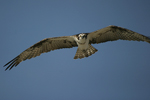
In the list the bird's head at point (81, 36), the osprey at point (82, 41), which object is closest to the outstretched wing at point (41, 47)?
the osprey at point (82, 41)

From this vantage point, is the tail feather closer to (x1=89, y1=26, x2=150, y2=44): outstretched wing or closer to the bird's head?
(x1=89, y1=26, x2=150, y2=44): outstretched wing

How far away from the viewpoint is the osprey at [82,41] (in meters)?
8.16

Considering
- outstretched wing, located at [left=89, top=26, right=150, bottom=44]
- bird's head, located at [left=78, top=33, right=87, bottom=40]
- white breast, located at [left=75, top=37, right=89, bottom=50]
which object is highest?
outstretched wing, located at [left=89, top=26, right=150, bottom=44]

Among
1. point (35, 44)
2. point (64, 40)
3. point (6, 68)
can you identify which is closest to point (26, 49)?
point (35, 44)

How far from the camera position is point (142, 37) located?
7945 mm

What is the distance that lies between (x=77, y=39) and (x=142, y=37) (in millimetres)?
2546

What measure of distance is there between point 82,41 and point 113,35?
1.33 metres

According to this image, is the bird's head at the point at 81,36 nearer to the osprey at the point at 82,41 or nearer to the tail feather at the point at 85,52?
the osprey at the point at 82,41

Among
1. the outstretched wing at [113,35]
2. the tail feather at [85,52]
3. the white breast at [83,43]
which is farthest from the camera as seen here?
the tail feather at [85,52]

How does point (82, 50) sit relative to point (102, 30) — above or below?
below

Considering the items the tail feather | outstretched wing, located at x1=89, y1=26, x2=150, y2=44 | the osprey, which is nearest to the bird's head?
the osprey

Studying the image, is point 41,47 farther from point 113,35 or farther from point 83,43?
point 113,35

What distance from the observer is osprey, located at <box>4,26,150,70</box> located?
8.16m

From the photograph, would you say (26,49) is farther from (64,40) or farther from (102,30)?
(102,30)
